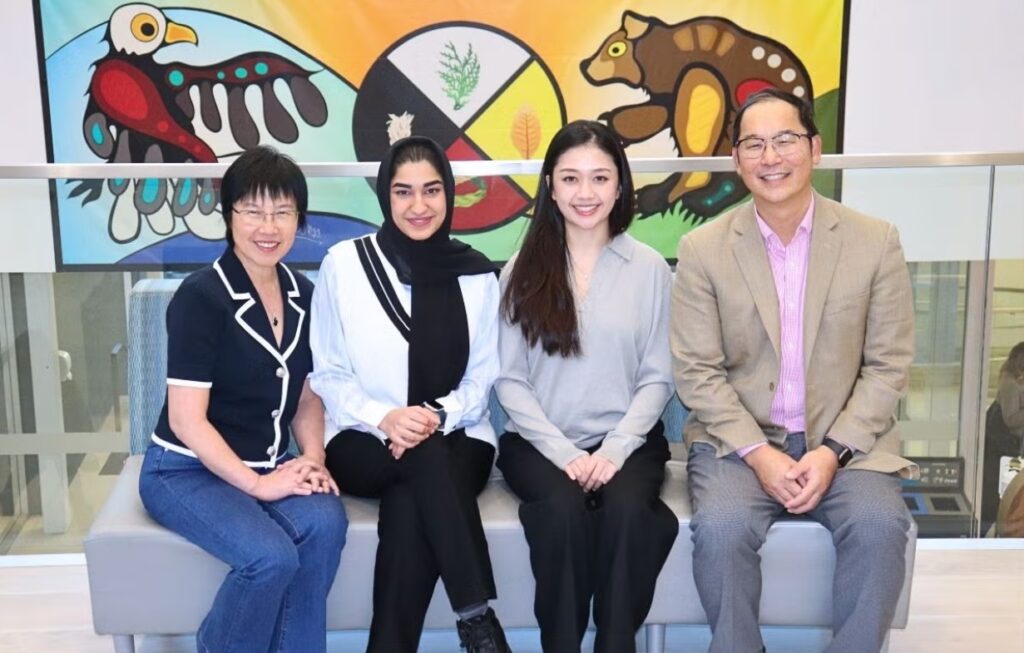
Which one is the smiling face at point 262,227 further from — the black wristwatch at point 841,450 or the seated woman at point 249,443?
the black wristwatch at point 841,450

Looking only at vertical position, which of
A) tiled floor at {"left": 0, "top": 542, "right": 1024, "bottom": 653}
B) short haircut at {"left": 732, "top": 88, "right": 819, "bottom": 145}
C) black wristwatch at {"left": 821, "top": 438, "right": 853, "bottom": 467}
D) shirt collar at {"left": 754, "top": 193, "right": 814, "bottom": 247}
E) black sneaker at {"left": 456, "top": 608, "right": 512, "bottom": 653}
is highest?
short haircut at {"left": 732, "top": 88, "right": 819, "bottom": 145}

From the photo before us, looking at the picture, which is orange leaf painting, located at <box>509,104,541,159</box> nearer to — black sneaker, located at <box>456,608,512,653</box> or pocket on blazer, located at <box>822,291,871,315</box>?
pocket on blazer, located at <box>822,291,871,315</box>

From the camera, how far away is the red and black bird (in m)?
4.74

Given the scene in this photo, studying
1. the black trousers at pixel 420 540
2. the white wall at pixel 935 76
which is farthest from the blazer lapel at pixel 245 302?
the white wall at pixel 935 76

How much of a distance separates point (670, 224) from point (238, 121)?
203cm

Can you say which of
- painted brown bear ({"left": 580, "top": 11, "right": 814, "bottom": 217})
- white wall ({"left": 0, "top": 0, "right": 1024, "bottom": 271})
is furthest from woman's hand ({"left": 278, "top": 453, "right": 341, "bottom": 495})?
white wall ({"left": 0, "top": 0, "right": 1024, "bottom": 271})

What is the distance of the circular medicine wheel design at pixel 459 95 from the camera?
4824mm

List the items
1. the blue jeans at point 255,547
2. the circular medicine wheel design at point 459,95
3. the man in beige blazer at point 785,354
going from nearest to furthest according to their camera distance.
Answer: the blue jeans at point 255,547 < the man in beige blazer at point 785,354 < the circular medicine wheel design at point 459,95

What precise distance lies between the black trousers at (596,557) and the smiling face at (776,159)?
0.72 metres

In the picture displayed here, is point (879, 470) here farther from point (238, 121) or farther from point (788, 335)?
point (238, 121)

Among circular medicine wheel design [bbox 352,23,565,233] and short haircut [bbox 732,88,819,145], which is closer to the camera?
short haircut [bbox 732,88,819,145]

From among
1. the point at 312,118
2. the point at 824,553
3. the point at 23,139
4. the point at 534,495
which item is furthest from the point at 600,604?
the point at 23,139

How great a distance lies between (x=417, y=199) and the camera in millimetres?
2471

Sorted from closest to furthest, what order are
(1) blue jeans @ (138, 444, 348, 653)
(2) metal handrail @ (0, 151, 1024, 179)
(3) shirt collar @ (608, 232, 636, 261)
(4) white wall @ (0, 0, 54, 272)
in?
(1) blue jeans @ (138, 444, 348, 653)
(3) shirt collar @ (608, 232, 636, 261)
(2) metal handrail @ (0, 151, 1024, 179)
(4) white wall @ (0, 0, 54, 272)
